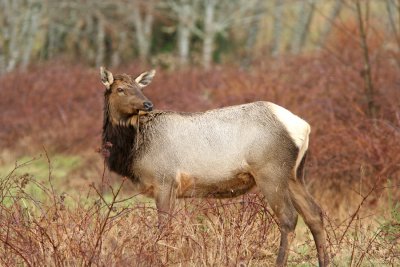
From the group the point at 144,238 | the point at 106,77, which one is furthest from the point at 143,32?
the point at 144,238

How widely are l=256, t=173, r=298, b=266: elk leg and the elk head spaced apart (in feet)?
4.54

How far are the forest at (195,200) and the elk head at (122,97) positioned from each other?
835mm

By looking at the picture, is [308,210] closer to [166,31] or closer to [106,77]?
[106,77]

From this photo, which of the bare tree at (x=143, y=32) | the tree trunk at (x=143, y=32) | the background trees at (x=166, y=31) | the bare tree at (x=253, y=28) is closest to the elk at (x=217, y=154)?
the background trees at (x=166, y=31)

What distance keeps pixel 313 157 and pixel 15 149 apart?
6.11 metres

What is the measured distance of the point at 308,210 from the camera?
23.5 ft

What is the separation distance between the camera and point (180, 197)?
747cm

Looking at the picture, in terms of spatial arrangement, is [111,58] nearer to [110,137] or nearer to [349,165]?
[349,165]

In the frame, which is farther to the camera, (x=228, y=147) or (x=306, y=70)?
(x=306, y=70)

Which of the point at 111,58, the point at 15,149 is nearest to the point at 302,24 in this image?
the point at 111,58

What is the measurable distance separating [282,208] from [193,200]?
2.55 feet

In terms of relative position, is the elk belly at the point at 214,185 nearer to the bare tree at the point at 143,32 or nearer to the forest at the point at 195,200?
the forest at the point at 195,200

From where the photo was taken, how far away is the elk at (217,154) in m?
7.09

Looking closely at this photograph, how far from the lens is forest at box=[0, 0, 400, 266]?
6175 mm
